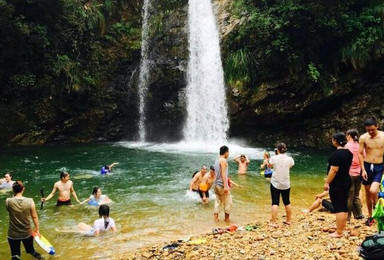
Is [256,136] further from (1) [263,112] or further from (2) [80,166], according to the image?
(2) [80,166]

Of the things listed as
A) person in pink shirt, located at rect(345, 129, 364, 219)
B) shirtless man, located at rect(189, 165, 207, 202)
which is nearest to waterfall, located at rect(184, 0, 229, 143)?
shirtless man, located at rect(189, 165, 207, 202)

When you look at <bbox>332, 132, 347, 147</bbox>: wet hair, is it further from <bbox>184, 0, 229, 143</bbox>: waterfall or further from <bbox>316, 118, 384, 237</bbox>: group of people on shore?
<bbox>184, 0, 229, 143</bbox>: waterfall

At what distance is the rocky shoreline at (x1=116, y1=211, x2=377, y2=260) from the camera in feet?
17.0

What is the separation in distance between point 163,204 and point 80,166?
781cm

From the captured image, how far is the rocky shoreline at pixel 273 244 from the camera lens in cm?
518

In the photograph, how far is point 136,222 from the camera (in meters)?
8.68

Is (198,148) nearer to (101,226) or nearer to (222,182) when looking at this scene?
(222,182)

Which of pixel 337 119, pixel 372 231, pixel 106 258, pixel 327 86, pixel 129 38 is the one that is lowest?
pixel 106 258

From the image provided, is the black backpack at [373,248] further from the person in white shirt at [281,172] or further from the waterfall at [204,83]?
the waterfall at [204,83]

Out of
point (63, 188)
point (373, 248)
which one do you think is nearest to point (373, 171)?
point (373, 248)

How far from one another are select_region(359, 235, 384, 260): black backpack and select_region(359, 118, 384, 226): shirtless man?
239 centimetres

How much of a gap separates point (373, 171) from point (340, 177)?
120 centimetres

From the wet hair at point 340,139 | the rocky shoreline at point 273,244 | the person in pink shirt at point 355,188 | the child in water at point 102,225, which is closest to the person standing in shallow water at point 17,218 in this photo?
the child in water at point 102,225

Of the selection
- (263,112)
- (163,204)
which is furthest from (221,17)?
(163,204)
